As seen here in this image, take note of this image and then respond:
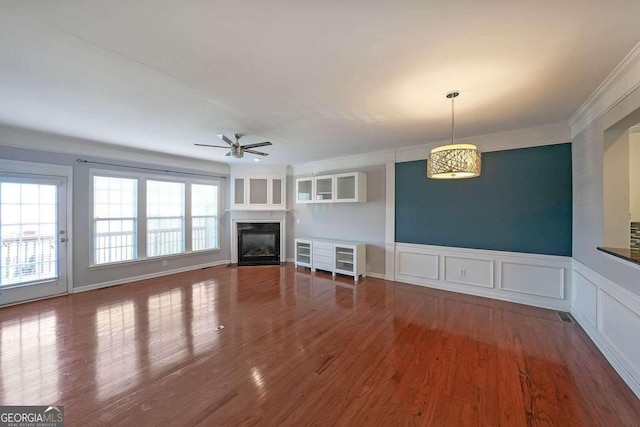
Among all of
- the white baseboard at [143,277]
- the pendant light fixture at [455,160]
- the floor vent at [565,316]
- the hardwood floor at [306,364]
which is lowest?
the hardwood floor at [306,364]

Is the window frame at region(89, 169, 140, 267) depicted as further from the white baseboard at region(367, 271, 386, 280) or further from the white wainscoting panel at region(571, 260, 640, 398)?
the white wainscoting panel at region(571, 260, 640, 398)

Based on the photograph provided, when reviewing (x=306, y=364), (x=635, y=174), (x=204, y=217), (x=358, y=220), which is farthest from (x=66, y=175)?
(x=635, y=174)

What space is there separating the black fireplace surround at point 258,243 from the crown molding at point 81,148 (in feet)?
6.26

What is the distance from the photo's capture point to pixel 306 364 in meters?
2.33

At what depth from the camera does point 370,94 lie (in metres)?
2.59

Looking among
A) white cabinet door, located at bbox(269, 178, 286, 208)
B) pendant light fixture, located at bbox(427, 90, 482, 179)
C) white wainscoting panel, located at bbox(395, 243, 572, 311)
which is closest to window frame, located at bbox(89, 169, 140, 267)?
white cabinet door, located at bbox(269, 178, 286, 208)

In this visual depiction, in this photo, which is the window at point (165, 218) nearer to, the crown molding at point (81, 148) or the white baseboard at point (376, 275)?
A: the crown molding at point (81, 148)

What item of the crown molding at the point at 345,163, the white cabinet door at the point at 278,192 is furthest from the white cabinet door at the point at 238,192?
the crown molding at the point at 345,163

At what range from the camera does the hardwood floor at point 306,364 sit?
179 cm

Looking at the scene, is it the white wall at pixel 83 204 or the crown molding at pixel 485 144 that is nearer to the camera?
the crown molding at pixel 485 144

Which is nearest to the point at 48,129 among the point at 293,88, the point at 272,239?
the point at 293,88

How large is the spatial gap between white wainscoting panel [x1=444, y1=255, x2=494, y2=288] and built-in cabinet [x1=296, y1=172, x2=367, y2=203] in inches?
80.4

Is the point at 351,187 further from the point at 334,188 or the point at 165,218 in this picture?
the point at 165,218

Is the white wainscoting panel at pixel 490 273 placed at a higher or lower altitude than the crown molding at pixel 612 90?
lower
